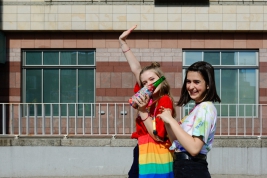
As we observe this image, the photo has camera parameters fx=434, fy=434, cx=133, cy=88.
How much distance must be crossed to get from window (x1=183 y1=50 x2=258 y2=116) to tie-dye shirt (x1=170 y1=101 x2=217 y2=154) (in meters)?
9.41

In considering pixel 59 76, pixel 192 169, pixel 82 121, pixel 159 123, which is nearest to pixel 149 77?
pixel 159 123

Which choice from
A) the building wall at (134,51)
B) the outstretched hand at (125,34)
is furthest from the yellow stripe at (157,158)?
the building wall at (134,51)

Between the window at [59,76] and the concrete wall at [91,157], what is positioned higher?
the window at [59,76]

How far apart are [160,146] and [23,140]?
6.25 m

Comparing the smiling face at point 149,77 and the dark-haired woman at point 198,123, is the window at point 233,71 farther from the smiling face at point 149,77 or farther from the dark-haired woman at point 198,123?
the dark-haired woman at point 198,123

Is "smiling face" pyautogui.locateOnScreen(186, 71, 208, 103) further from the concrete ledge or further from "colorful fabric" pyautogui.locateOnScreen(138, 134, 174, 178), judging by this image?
the concrete ledge

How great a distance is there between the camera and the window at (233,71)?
40.4ft

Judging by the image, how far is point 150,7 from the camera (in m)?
11.9

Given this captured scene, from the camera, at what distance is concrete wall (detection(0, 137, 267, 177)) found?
917 cm

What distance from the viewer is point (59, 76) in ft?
40.9

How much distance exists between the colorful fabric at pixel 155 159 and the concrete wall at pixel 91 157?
19.0ft

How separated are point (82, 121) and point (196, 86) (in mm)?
7176

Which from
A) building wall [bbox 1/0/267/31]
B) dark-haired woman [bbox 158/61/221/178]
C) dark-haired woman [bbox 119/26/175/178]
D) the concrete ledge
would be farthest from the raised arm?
building wall [bbox 1/0/267/31]

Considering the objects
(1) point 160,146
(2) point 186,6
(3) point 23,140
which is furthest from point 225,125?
(1) point 160,146
